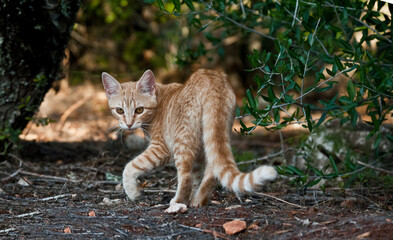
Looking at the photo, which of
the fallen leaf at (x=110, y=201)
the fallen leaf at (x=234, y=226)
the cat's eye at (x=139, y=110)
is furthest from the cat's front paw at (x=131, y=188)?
the fallen leaf at (x=234, y=226)

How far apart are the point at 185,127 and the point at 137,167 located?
0.54 metres

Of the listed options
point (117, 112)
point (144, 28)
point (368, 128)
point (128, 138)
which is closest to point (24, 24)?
point (117, 112)

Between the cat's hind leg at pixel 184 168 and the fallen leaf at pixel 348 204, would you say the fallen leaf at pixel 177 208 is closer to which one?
the cat's hind leg at pixel 184 168

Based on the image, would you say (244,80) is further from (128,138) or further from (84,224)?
(84,224)

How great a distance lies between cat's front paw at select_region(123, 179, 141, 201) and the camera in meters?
4.05

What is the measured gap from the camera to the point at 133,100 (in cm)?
439

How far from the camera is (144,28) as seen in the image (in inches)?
443

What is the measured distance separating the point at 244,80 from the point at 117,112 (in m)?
6.75

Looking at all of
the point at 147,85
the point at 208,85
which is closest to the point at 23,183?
the point at 147,85

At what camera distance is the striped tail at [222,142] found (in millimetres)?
3354

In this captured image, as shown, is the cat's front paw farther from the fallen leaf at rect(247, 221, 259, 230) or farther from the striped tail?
the fallen leaf at rect(247, 221, 259, 230)

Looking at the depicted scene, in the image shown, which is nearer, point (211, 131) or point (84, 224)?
point (84, 224)

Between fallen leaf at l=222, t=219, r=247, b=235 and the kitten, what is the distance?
0.26m

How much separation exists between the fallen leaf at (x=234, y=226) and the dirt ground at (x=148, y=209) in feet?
0.11
